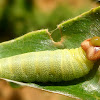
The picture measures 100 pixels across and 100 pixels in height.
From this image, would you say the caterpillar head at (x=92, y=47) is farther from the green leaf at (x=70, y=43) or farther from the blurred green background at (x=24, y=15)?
the blurred green background at (x=24, y=15)

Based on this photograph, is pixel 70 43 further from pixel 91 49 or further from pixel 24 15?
→ pixel 24 15

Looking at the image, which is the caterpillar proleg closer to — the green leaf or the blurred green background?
the green leaf

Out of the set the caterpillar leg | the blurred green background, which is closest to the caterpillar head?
the caterpillar leg

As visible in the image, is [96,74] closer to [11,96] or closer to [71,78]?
[71,78]

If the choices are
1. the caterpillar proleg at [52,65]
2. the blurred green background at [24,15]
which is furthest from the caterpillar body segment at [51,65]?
the blurred green background at [24,15]

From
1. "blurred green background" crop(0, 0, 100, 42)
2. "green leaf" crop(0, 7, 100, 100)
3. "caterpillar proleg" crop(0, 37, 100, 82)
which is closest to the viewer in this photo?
"green leaf" crop(0, 7, 100, 100)

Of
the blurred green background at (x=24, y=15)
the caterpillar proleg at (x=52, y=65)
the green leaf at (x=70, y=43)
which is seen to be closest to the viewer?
the green leaf at (x=70, y=43)
